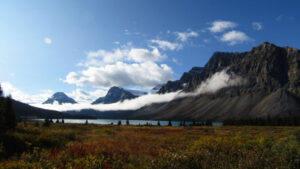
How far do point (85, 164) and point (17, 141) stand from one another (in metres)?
10.8

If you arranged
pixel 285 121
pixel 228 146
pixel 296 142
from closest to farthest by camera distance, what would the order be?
pixel 296 142 < pixel 228 146 < pixel 285 121

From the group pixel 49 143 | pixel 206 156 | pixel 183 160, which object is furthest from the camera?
pixel 49 143

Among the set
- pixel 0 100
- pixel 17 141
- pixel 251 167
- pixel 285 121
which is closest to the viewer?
pixel 251 167

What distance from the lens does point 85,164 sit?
29.2 feet

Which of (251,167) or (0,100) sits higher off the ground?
(0,100)

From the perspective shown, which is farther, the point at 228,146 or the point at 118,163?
the point at 228,146

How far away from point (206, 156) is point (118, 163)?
454 centimetres

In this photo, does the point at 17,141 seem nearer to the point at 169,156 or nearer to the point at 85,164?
the point at 85,164

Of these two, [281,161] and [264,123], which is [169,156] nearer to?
[281,161]

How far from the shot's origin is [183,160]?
9281mm

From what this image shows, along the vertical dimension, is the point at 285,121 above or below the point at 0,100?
below

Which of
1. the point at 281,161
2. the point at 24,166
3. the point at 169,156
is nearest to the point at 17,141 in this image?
the point at 24,166

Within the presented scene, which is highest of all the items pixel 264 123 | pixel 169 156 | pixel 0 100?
pixel 0 100

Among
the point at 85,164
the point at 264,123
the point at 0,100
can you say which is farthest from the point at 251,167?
the point at 264,123
